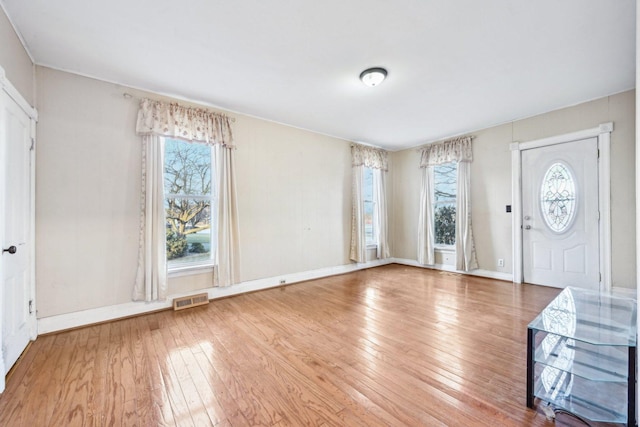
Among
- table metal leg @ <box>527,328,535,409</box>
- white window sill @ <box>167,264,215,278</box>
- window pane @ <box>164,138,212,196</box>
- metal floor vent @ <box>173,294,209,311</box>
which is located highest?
window pane @ <box>164,138,212,196</box>

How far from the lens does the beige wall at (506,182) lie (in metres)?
3.23

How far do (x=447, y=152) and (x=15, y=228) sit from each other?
570 centimetres

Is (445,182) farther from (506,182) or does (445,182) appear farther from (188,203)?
(188,203)

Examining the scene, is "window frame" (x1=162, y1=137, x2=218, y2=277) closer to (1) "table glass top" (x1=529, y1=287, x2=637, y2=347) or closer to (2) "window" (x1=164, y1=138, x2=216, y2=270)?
(2) "window" (x1=164, y1=138, x2=216, y2=270)

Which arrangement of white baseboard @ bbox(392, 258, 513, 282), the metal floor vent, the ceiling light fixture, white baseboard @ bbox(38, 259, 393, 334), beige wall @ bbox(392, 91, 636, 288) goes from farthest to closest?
white baseboard @ bbox(392, 258, 513, 282), beige wall @ bbox(392, 91, 636, 288), the metal floor vent, the ceiling light fixture, white baseboard @ bbox(38, 259, 393, 334)

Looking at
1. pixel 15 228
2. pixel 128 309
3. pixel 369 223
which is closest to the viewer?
pixel 15 228

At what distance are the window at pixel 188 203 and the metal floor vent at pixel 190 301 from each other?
40 centimetres

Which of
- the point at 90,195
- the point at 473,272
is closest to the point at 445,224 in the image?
the point at 473,272

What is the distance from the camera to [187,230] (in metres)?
3.38

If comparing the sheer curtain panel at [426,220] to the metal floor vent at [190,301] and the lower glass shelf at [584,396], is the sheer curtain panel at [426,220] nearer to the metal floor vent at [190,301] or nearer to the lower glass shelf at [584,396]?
the lower glass shelf at [584,396]

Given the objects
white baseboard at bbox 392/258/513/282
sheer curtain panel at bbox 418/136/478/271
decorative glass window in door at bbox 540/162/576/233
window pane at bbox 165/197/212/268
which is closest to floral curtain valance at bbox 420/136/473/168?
sheer curtain panel at bbox 418/136/478/271

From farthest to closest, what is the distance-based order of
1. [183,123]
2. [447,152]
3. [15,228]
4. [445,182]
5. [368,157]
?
[368,157] → [445,182] → [447,152] → [183,123] → [15,228]

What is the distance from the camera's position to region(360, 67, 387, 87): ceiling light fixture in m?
2.65

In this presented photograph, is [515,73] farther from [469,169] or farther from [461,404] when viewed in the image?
[461,404]
